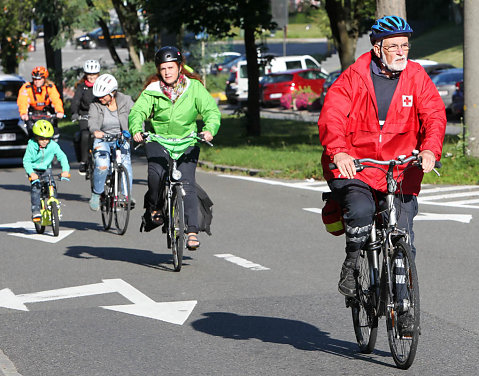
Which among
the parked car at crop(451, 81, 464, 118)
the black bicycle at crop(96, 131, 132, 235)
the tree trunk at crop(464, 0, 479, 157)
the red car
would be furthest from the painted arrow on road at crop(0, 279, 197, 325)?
the red car

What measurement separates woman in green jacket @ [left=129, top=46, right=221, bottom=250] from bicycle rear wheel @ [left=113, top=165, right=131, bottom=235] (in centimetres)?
244

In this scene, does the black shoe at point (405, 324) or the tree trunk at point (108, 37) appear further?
the tree trunk at point (108, 37)

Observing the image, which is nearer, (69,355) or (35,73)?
(69,355)

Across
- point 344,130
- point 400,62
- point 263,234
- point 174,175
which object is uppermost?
point 400,62

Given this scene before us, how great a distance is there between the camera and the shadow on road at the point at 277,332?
256 inches

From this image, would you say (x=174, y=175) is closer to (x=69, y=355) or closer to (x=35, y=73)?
(x=69, y=355)

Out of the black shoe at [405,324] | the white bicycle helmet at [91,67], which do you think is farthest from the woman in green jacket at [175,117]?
the white bicycle helmet at [91,67]

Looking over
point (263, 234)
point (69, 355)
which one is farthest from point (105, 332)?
point (263, 234)

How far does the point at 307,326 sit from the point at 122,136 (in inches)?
232

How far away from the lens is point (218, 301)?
8117 mm

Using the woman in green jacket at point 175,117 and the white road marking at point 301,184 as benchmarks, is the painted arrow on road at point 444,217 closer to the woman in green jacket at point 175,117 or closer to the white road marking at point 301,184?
the white road marking at point 301,184

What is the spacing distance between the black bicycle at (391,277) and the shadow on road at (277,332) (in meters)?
0.41

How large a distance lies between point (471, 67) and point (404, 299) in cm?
1230

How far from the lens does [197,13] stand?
2455 centimetres
